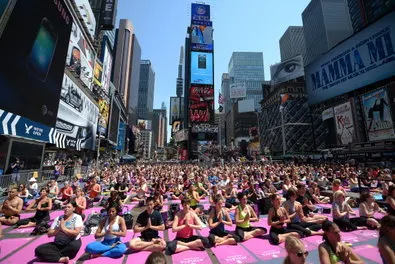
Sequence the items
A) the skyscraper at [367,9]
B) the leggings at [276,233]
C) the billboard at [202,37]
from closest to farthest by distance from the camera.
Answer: the leggings at [276,233], the billboard at [202,37], the skyscraper at [367,9]

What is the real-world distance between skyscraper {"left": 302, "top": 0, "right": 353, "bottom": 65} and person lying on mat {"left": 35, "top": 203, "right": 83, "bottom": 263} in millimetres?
138809

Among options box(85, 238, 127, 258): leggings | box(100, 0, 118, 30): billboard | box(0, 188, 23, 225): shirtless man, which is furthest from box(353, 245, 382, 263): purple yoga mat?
box(100, 0, 118, 30): billboard

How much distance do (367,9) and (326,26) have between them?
118 ft

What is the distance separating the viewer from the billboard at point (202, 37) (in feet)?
232

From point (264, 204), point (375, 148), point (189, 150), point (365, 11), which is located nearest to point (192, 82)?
point (189, 150)

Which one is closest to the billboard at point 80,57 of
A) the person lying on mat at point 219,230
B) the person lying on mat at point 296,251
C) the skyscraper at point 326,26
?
the person lying on mat at point 219,230

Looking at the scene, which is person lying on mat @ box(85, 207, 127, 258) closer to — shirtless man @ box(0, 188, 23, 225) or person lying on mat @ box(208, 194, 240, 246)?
person lying on mat @ box(208, 194, 240, 246)

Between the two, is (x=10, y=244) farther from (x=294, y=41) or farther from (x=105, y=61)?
(x=294, y=41)

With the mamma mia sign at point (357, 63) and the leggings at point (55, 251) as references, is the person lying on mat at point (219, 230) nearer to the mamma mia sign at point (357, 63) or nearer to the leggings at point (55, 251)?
the leggings at point (55, 251)

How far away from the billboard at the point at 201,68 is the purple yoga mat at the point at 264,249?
2541 inches

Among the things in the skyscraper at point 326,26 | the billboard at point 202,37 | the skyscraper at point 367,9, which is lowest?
the billboard at point 202,37

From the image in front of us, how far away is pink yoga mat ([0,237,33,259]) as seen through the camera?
17.9ft

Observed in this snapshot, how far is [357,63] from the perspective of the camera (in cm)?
3838

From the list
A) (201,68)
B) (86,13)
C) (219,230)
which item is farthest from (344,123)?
(86,13)
